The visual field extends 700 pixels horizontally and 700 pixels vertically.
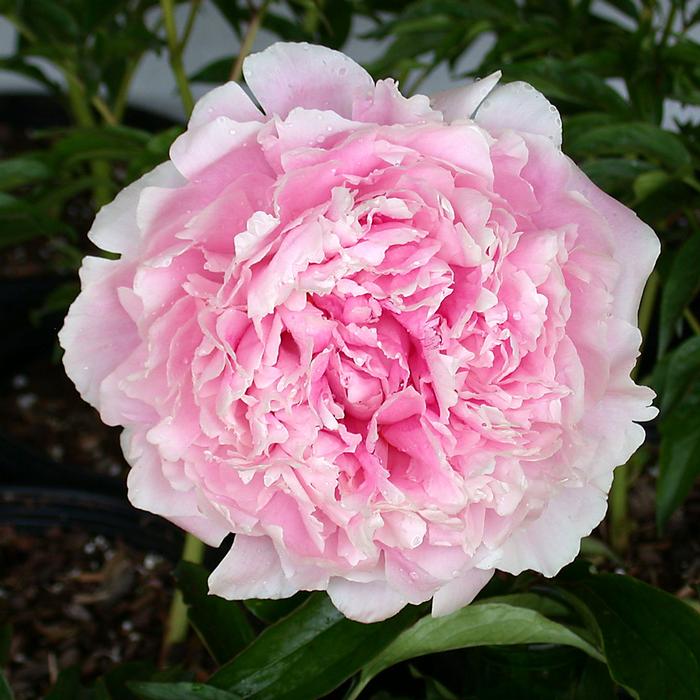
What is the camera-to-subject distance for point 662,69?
49 centimetres

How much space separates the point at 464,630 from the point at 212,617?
0.13 metres

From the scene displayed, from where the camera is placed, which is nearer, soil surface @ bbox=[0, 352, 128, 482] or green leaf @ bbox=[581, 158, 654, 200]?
green leaf @ bbox=[581, 158, 654, 200]

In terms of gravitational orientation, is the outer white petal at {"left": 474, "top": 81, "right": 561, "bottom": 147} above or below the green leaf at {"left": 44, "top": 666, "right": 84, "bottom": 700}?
above

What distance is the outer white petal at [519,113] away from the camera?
0.28m

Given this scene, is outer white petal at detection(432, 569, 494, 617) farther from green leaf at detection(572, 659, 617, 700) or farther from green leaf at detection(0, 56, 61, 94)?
green leaf at detection(0, 56, 61, 94)

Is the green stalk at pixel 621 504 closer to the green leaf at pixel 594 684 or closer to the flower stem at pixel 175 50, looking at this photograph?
the green leaf at pixel 594 684

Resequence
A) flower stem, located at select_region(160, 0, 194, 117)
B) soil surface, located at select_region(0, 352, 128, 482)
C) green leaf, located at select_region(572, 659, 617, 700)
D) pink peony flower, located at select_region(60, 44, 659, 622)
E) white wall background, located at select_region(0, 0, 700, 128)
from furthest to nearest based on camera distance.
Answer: white wall background, located at select_region(0, 0, 700, 128)
soil surface, located at select_region(0, 352, 128, 482)
flower stem, located at select_region(160, 0, 194, 117)
green leaf, located at select_region(572, 659, 617, 700)
pink peony flower, located at select_region(60, 44, 659, 622)

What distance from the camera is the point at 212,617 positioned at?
41 centimetres

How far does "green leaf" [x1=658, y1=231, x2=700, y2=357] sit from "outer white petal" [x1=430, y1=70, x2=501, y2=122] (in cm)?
15

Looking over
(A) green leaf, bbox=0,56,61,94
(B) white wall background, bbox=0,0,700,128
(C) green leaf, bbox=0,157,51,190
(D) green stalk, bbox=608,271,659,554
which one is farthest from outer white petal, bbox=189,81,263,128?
(B) white wall background, bbox=0,0,700,128

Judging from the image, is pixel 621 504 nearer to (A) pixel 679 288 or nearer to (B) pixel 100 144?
(A) pixel 679 288

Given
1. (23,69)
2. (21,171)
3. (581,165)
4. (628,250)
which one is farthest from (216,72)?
(628,250)

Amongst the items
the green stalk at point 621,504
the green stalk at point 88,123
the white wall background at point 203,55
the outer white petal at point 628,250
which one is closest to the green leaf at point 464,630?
the outer white petal at point 628,250

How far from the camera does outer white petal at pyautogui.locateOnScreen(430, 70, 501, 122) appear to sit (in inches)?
10.7
